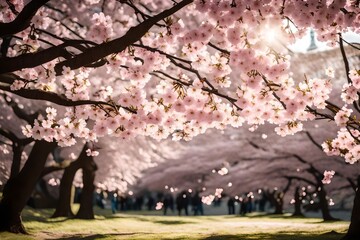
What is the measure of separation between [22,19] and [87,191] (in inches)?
698

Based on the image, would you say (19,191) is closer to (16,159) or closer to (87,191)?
(16,159)

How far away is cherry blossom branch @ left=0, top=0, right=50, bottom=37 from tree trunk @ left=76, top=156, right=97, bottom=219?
54.7 ft

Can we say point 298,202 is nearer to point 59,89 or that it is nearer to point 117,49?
point 59,89

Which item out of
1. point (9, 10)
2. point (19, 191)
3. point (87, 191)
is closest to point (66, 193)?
point (87, 191)

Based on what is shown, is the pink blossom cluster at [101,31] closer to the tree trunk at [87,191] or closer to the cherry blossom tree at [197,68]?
the cherry blossom tree at [197,68]

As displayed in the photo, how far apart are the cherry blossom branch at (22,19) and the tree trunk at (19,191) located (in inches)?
379

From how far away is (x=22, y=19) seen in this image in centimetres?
612

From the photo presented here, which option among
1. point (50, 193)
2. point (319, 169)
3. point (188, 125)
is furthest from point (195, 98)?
point (50, 193)

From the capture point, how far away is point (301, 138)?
997 inches

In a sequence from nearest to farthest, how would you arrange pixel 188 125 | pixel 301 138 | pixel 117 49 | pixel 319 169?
1. pixel 117 49
2. pixel 188 125
3. pixel 301 138
4. pixel 319 169

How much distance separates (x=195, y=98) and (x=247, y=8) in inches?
65.1

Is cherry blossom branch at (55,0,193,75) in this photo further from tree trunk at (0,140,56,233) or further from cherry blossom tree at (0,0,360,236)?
tree trunk at (0,140,56,233)

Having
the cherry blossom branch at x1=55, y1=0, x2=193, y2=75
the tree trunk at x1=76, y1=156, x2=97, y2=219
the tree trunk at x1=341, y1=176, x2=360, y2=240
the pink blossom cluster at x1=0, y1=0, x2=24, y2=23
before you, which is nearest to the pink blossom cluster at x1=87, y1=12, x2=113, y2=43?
the cherry blossom branch at x1=55, y1=0, x2=193, y2=75

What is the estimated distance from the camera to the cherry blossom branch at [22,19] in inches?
Result: 235
